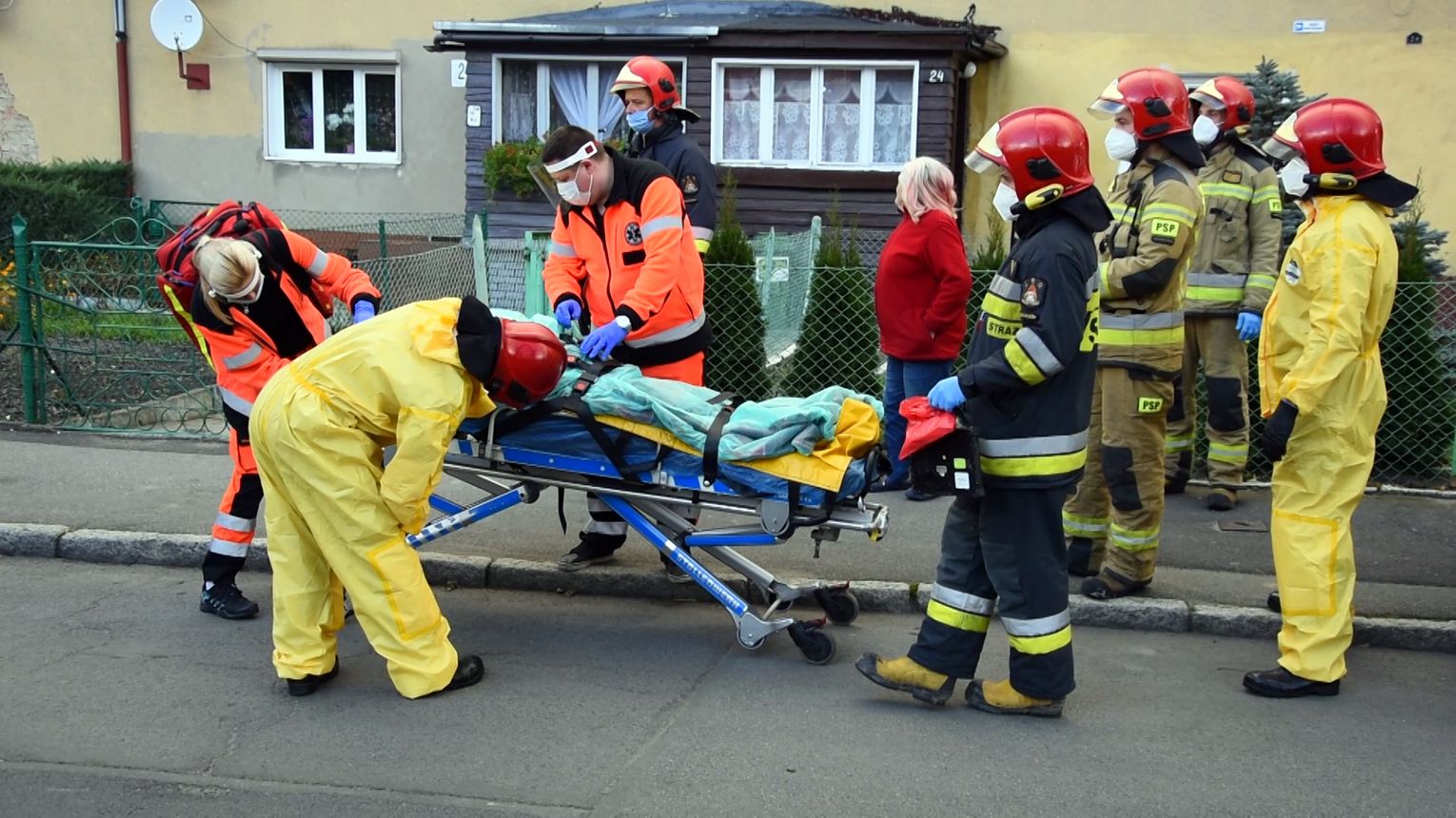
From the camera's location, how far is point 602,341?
5.39m

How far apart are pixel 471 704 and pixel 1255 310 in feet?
15.3

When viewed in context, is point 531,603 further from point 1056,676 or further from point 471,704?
point 1056,676

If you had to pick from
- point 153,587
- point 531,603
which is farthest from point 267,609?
point 531,603

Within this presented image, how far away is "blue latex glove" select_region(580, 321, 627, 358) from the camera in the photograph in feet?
17.6

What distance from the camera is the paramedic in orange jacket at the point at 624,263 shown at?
5.66 m

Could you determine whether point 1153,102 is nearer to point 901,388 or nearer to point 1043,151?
point 1043,151

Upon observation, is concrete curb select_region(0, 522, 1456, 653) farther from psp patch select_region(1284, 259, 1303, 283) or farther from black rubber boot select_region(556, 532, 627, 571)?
psp patch select_region(1284, 259, 1303, 283)

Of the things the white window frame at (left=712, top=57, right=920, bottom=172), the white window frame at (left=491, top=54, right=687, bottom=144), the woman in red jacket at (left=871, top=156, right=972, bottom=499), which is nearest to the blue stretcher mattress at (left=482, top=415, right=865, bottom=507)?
the woman in red jacket at (left=871, top=156, right=972, bottom=499)

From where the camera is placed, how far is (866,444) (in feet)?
16.2

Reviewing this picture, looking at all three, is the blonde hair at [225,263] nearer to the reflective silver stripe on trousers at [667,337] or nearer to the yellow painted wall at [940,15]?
the reflective silver stripe on trousers at [667,337]

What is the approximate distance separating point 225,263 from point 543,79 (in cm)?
1303

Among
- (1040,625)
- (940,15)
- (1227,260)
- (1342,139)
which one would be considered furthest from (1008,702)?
(940,15)

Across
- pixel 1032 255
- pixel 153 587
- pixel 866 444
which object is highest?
pixel 1032 255

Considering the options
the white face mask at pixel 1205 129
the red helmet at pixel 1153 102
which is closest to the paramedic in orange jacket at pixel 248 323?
the red helmet at pixel 1153 102
